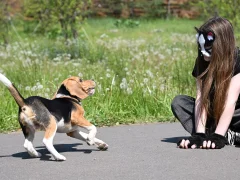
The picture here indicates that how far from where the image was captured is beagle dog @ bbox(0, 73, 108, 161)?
211 inches

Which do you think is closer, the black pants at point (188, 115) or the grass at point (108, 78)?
the black pants at point (188, 115)

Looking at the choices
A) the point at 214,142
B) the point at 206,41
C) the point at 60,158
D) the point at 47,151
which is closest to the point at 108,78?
the point at 47,151

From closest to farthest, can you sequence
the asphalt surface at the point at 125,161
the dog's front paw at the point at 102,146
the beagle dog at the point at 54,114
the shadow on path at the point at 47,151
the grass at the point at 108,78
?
the asphalt surface at the point at 125,161 → the beagle dog at the point at 54,114 → the shadow on path at the point at 47,151 → the dog's front paw at the point at 102,146 → the grass at the point at 108,78

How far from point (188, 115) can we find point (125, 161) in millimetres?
1071

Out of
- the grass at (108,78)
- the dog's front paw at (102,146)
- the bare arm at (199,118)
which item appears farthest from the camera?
the grass at (108,78)

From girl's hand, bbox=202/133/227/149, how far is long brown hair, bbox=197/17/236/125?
0.24 metres

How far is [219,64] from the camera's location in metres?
5.86

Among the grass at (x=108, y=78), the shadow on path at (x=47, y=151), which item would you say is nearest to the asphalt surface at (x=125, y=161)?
the shadow on path at (x=47, y=151)

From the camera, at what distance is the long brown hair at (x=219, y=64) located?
231 inches

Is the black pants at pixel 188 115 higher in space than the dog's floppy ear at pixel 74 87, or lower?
lower

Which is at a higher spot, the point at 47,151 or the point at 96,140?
A: the point at 96,140

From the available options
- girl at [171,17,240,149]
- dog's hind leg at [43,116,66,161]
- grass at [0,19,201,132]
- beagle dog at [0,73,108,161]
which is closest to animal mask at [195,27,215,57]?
girl at [171,17,240,149]

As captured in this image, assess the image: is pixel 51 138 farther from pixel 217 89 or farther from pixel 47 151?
pixel 217 89

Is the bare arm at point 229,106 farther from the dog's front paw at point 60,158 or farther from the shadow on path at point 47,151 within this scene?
the dog's front paw at point 60,158
